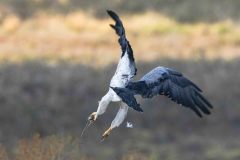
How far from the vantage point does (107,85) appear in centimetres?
1554

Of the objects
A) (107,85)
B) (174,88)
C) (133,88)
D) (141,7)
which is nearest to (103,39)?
(141,7)

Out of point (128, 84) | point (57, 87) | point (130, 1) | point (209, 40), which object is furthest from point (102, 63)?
point (128, 84)

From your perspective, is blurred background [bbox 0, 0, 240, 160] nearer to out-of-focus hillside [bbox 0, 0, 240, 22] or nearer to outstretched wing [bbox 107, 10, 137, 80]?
out-of-focus hillside [bbox 0, 0, 240, 22]

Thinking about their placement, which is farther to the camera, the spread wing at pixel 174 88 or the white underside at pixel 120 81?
the spread wing at pixel 174 88

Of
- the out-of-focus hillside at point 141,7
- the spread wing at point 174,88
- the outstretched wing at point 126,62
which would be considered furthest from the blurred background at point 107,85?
the outstretched wing at point 126,62

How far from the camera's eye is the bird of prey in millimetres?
4602

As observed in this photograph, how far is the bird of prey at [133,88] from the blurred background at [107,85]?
5903mm

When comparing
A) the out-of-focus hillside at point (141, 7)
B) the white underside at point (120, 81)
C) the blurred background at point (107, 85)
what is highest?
the out-of-focus hillside at point (141, 7)

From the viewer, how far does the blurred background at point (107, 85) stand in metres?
14.5

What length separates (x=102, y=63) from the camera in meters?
17.3

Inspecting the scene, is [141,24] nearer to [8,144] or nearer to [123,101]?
[8,144]

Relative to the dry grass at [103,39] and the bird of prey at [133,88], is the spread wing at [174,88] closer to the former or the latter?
the bird of prey at [133,88]

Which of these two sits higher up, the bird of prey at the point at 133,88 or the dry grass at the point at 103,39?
the dry grass at the point at 103,39

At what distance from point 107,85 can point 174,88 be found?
10266 millimetres
